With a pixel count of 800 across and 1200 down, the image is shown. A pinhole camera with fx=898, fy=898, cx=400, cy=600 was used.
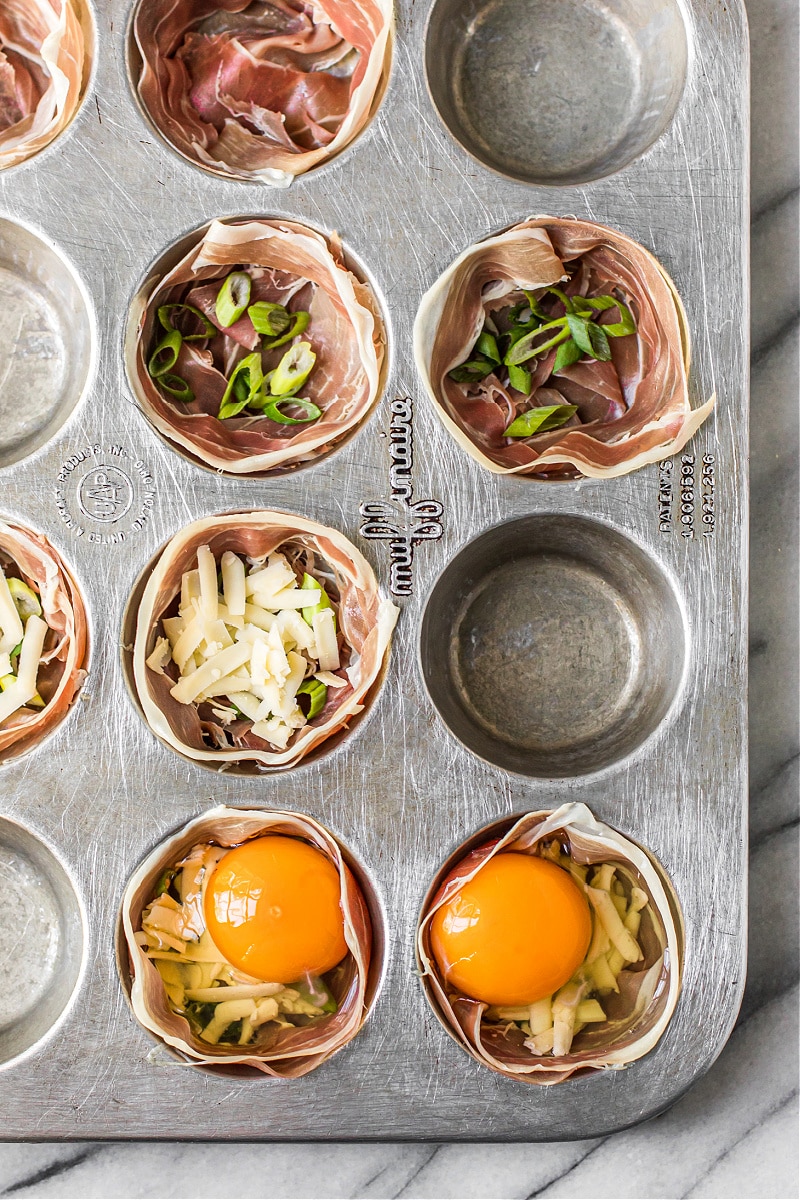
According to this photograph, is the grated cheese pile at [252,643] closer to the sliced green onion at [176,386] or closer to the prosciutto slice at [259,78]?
the sliced green onion at [176,386]

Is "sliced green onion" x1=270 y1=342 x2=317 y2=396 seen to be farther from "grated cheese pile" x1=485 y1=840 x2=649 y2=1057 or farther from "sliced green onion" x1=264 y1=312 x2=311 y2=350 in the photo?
"grated cheese pile" x1=485 y1=840 x2=649 y2=1057

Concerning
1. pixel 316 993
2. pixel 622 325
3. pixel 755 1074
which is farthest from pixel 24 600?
pixel 755 1074

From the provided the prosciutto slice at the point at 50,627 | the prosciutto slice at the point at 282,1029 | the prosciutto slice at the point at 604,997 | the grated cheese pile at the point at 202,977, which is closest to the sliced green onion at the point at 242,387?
the prosciutto slice at the point at 50,627

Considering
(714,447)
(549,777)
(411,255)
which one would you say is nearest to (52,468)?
(411,255)

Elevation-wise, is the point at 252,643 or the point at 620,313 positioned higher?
the point at 620,313

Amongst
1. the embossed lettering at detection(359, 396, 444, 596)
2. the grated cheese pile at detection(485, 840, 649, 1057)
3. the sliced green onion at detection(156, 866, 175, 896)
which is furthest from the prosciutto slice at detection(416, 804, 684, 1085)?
the embossed lettering at detection(359, 396, 444, 596)

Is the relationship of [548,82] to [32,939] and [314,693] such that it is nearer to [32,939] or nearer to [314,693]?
[314,693]

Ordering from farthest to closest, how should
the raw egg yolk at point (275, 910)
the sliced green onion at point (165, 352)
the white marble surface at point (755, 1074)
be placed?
1. the white marble surface at point (755, 1074)
2. the sliced green onion at point (165, 352)
3. the raw egg yolk at point (275, 910)
